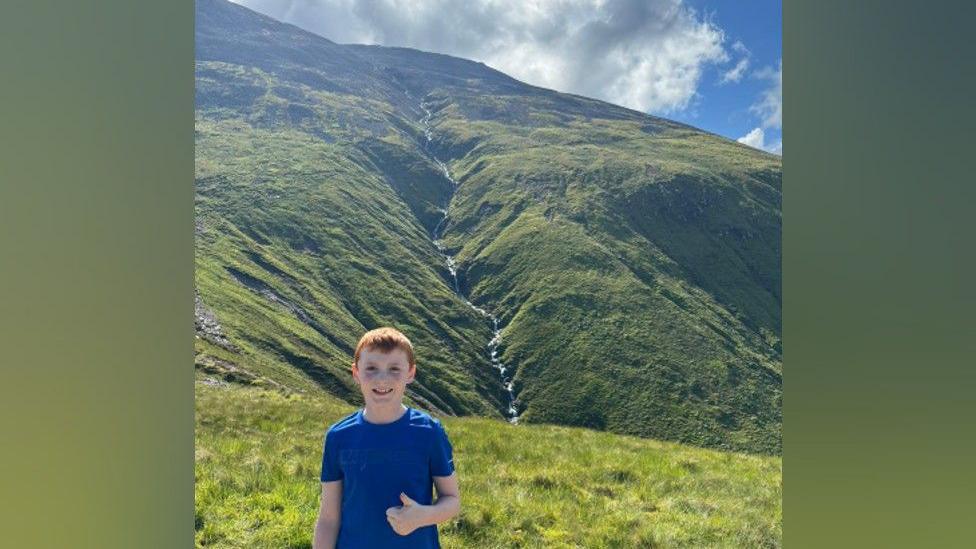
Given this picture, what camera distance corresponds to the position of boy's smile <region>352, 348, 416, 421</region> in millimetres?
2742

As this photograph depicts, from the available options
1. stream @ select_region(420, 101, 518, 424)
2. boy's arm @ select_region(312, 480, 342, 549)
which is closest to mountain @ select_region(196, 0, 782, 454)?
stream @ select_region(420, 101, 518, 424)

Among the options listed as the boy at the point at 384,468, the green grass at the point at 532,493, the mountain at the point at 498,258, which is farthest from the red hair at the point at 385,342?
the mountain at the point at 498,258

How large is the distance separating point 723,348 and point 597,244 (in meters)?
26.3

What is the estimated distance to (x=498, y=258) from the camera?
9331cm

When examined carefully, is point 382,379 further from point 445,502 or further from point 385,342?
point 445,502

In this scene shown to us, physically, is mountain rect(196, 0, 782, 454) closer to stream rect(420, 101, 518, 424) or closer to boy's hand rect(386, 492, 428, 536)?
stream rect(420, 101, 518, 424)

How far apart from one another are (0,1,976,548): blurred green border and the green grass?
1829 millimetres
